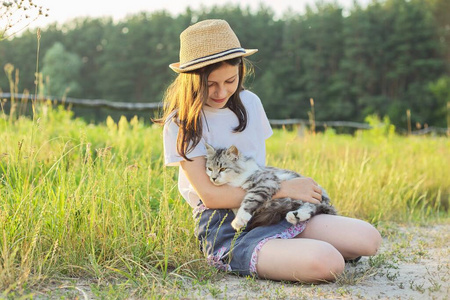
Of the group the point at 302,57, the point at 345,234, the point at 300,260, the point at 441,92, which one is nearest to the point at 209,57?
the point at 300,260

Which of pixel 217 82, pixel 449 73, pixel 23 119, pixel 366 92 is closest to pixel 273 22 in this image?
pixel 366 92

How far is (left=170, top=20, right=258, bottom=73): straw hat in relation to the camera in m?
2.59

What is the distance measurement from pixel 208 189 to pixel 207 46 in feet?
2.69

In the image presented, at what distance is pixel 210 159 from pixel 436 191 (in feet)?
12.4

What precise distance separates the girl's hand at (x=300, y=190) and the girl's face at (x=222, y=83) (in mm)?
629

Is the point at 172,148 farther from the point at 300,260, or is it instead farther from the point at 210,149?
the point at 300,260

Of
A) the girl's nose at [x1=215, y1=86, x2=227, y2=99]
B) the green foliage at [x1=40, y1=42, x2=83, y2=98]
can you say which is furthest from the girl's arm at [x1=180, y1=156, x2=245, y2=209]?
the green foliage at [x1=40, y1=42, x2=83, y2=98]

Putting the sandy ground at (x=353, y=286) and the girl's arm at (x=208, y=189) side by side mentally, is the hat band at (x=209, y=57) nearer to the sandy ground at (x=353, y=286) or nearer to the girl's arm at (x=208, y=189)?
the girl's arm at (x=208, y=189)

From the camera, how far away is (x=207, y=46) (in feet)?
8.61

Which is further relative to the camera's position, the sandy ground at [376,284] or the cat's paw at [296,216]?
the cat's paw at [296,216]

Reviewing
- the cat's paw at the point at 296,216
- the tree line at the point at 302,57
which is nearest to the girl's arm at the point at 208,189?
the cat's paw at the point at 296,216

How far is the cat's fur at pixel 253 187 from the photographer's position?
2.68 metres

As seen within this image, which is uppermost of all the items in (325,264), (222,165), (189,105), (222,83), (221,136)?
(222,83)

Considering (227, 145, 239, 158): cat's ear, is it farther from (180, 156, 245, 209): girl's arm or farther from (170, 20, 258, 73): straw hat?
(170, 20, 258, 73): straw hat
